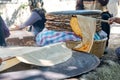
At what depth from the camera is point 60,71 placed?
8.45 feet

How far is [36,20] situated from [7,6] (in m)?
5.51

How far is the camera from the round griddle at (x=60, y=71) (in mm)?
2389

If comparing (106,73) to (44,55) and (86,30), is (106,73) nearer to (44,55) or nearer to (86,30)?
(86,30)

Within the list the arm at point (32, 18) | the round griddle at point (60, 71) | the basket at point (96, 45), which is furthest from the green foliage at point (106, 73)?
the arm at point (32, 18)

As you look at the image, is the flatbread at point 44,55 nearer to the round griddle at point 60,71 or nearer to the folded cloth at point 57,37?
the round griddle at point 60,71

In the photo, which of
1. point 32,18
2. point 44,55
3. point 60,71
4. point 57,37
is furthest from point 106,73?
point 32,18

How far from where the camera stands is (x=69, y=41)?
4262 mm

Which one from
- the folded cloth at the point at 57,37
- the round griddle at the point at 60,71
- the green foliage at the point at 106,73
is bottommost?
the green foliage at the point at 106,73

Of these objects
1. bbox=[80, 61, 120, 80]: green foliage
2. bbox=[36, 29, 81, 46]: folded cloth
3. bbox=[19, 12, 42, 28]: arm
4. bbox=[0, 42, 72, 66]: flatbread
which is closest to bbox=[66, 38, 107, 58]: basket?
bbox=[36, 29, 81, 46]: folded cloth

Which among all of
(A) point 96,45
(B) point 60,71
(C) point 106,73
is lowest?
(C) point 106,73

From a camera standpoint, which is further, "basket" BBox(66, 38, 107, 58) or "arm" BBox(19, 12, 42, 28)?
"arm" BBox(19, 12, 42, 28)

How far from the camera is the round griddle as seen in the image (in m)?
2.39

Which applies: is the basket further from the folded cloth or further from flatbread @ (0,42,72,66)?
flatbread @ (0,42,72,66)

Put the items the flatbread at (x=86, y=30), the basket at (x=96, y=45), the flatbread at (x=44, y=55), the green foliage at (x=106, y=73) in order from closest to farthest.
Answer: the flatbread at (x=44, y=55) → the green foliage at (x=106, y=73) → the flatbread at (x=86, y=30) → the basket at (x=96, y=45)
